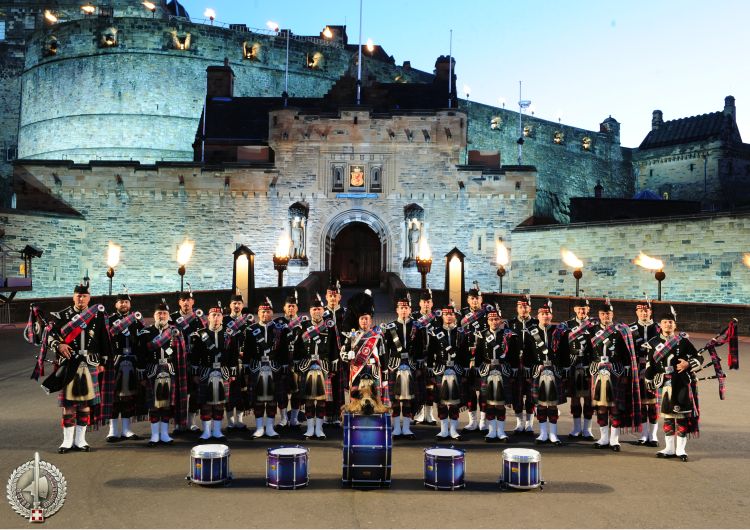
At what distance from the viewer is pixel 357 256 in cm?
3647

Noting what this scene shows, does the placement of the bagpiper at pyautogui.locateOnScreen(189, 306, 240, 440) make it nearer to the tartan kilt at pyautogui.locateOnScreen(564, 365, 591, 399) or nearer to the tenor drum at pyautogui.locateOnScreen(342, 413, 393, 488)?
the tenor drum at pyautogui.locateOnScreen(342, 413, 393, 488)

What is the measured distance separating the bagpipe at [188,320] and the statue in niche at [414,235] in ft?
82.6

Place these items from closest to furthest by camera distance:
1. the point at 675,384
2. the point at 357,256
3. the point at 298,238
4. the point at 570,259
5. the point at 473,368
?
the point at 675,384 → the point at 473,368 → the point at 570,259 → the point at 298,238 → the point at 357,256

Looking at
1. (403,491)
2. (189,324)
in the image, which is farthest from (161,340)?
(403,491)

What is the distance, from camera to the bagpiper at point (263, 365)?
9516 mm

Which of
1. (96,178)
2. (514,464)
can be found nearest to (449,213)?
(96,178)

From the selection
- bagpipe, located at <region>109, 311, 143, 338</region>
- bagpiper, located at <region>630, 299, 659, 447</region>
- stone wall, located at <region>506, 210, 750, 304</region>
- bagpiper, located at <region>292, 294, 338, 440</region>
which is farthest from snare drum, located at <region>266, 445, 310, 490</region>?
stone wall, located at <region>506, 210, 750, 304</region>

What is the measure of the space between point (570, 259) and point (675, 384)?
24436 mm

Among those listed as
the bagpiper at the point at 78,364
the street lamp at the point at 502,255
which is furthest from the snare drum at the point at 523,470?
the street lamp at the point at 502,255

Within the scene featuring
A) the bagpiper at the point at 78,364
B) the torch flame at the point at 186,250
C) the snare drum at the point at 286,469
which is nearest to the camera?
the snare drum at the point at 286,469

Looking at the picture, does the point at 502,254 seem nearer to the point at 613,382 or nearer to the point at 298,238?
the point at 298,238

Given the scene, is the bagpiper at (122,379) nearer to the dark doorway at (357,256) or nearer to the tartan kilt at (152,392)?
the tartan kilt at (152,392)

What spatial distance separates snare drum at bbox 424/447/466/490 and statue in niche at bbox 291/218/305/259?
27.5m

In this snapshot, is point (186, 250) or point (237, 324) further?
point (186, 250)
